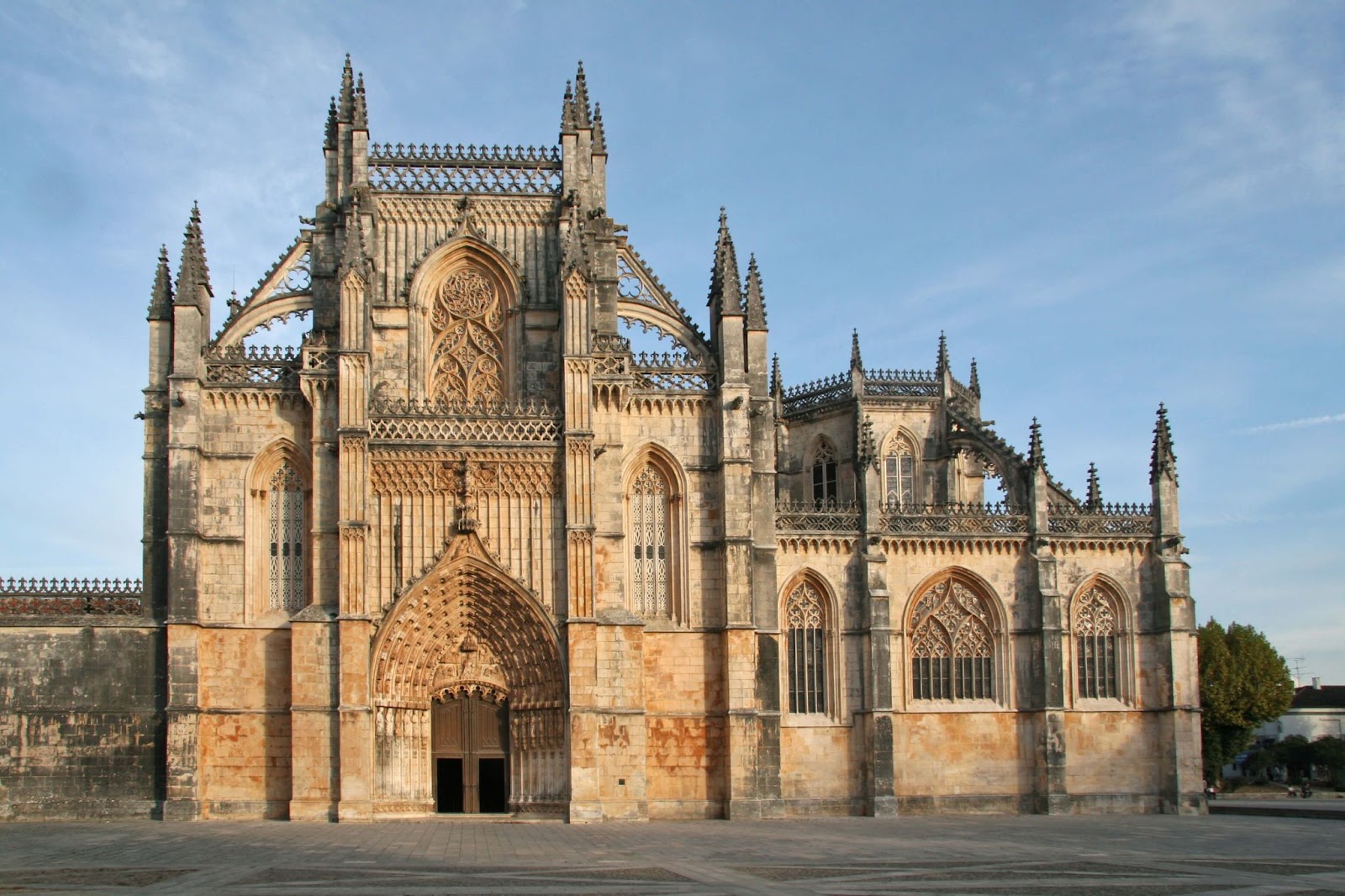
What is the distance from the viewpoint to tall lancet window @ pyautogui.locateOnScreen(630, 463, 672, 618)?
38406mm

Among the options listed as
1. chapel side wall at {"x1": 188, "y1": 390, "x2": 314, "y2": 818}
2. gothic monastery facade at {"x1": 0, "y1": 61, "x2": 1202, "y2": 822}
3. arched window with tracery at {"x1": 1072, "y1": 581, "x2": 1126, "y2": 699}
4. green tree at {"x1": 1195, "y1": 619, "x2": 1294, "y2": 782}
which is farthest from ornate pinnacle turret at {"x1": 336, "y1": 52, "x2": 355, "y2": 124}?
green tree at {"x1": 1195, "y1": 619, "x2": 1294, "y2": 782}

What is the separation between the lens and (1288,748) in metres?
77.4

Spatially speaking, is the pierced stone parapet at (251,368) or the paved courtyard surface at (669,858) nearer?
the paved courtyard surface at (669,858)

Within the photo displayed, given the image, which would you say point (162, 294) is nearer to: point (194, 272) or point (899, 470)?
point (194, 272)

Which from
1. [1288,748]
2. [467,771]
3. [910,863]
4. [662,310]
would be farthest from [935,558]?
[1288,748]

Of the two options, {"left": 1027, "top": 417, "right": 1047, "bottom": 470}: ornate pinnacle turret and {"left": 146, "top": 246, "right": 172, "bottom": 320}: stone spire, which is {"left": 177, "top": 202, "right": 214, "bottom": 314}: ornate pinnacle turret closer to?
{"left": 146, "top": 246, "right": 172, "bottom": 320}: stone spire

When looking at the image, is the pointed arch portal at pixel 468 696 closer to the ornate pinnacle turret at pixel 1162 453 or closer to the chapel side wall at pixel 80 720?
the chapel side wall at pixel 80 720

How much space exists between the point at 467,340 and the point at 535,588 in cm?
798

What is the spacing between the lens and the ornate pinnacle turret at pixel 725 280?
39.3 metres

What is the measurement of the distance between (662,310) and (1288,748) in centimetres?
5421

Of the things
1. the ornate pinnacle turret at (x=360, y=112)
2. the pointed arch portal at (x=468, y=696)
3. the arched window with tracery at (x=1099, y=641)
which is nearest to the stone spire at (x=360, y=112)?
the ornate pinnacle turret at (x=360, y=112)

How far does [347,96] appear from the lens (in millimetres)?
40969

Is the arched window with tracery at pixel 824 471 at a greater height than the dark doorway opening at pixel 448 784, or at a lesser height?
greater

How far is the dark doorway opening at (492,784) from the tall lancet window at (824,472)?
1700cm
